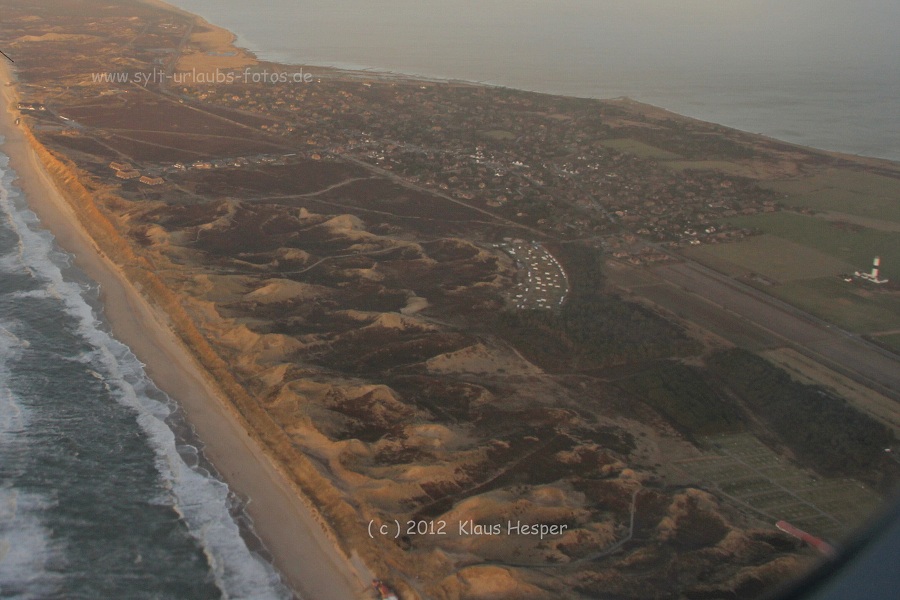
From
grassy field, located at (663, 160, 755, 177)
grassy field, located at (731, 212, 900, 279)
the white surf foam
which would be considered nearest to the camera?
the white surf foam

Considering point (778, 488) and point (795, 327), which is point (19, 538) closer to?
point (778, 488)

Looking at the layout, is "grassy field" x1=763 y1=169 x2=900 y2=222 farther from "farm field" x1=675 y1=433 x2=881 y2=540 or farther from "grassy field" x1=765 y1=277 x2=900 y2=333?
"farm field" x1=675 y1=433 x2=881 y2=540

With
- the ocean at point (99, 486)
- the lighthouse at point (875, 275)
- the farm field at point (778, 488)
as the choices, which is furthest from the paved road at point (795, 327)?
the ocean at point (99, 486)

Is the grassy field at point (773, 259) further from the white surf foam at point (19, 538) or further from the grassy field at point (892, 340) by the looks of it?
the white surf foam at point (19, 538)

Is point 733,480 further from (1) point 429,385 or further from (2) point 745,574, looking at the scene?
(1) point 429,385

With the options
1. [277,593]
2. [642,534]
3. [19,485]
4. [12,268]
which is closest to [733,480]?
[642,534]

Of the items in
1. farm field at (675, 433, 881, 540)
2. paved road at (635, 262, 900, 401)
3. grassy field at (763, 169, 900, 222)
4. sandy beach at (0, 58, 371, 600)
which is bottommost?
sandy beach at (0, 58, 371, 600)

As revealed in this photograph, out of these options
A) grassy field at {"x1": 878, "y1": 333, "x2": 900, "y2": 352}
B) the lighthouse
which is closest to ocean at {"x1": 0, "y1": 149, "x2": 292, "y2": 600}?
grassy field at {"x1": 878, "y1": 333, "x2": 900, "y2": 352}
